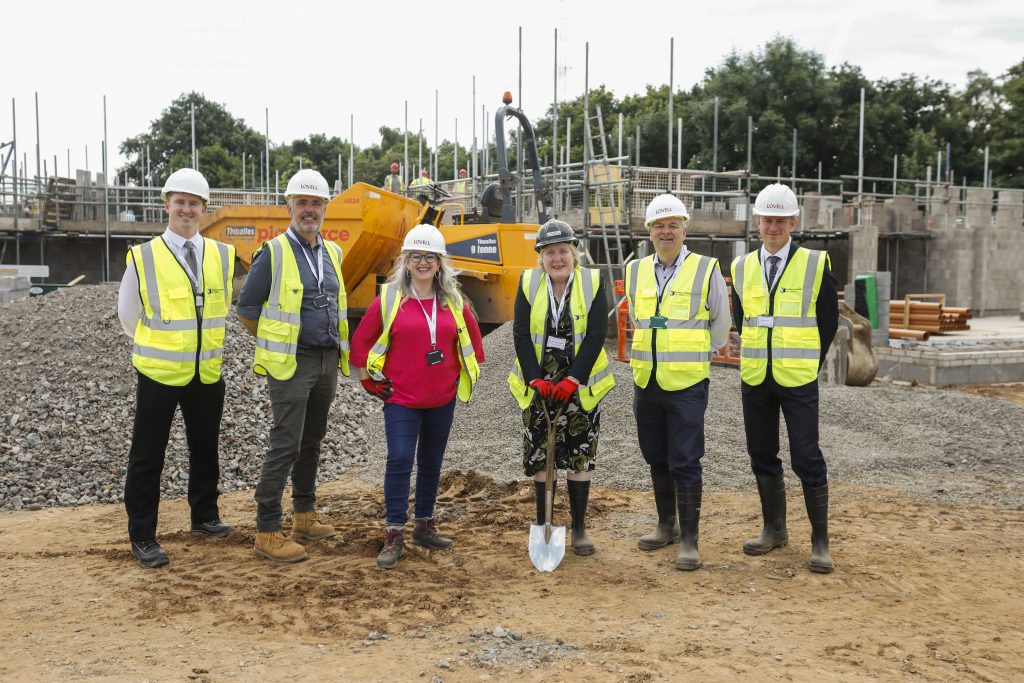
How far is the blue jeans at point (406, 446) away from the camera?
5.00 m

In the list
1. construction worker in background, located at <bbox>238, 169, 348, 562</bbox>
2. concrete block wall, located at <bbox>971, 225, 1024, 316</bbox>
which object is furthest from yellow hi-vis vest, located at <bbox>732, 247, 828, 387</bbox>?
concrete block wall, located at <bbox>971, 225, 1024, 316</bbox>

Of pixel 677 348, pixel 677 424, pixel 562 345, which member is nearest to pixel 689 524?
pixel 677 424

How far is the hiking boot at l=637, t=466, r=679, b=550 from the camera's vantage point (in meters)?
5.33

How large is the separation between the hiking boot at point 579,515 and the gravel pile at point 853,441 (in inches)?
70.7

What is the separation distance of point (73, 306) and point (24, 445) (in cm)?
424

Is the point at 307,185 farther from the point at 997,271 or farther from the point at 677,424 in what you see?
the point at 997,271

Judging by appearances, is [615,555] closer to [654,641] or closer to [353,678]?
[654,641]

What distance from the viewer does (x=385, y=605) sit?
4.44 m

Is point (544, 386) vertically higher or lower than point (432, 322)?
lower

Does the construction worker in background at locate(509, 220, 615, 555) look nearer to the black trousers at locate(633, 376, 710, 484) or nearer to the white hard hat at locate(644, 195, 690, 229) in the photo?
the black trousers at locate(633, 376, 710, 484)

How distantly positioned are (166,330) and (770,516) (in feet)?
11.7

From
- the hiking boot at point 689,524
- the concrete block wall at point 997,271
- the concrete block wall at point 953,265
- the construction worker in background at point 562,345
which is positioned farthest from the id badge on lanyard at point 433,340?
the concrete block wall at point 997,271

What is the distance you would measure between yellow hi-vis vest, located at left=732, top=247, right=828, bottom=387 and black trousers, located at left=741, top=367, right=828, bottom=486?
6cm

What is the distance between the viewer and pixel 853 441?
8.51 m
